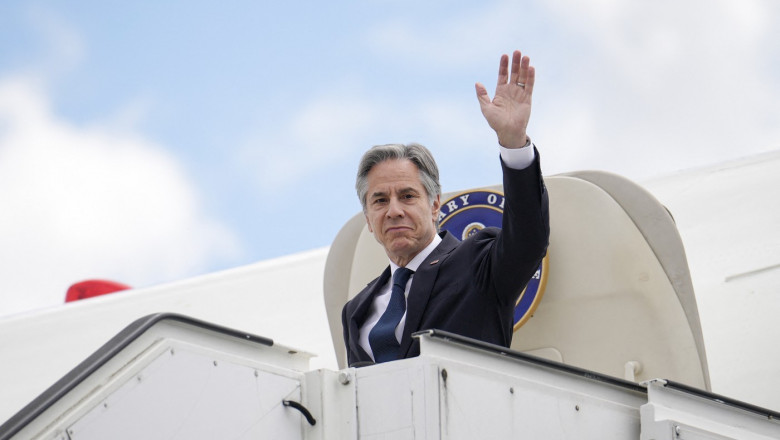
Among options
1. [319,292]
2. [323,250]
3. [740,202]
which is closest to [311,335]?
[319,292]

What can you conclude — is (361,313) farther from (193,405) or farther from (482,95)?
(193,405)

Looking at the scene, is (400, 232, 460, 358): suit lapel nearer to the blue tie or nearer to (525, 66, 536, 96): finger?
the blue tie

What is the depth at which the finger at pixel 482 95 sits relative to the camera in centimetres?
332

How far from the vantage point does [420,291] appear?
3.49 metres

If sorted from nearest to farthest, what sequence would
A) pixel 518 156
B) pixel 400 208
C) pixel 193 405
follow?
pixel 193 405 → pixel 518 156 → pixel 400 208

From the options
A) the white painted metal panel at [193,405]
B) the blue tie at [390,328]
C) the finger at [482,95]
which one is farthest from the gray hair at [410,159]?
the white painted metal panel at [193,405]

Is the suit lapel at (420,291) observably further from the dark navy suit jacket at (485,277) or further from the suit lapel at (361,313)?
the suit lapel at (361,313)

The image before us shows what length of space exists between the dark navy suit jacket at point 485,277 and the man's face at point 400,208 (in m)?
0.09

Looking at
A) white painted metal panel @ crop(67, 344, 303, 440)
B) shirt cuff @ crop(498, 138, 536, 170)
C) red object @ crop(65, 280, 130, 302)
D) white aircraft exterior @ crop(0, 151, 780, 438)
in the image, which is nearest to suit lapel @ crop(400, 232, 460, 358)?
shirt cuff @ crop(498, 138, 536, 170)

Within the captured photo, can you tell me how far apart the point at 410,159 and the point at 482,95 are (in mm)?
500

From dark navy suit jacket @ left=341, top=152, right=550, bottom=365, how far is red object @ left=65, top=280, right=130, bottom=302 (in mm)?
5512

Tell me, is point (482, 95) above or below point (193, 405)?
above

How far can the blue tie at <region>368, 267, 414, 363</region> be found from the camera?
338cm

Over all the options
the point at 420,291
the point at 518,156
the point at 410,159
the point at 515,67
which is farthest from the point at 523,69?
the point at 420,291
